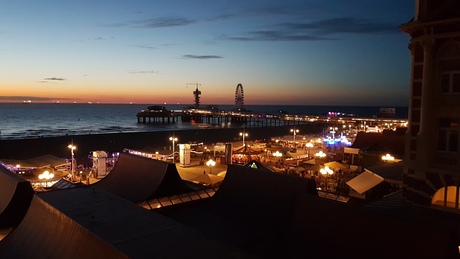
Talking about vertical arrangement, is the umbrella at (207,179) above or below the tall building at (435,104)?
below

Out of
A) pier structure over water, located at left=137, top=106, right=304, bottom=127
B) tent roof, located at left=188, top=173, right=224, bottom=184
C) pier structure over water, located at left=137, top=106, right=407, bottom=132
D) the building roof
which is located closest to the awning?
tent roof, located at left=188, top=173, right=224, bottom=184

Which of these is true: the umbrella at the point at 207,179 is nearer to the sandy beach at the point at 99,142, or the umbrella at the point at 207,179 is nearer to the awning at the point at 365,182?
the awning at the point at 365,182

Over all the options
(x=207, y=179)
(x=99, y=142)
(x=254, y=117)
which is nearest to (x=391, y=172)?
(x=207, y=179)

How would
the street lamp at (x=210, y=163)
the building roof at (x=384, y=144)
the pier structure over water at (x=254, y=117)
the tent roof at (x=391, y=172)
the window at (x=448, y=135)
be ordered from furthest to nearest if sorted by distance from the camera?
the pier structure over water at (x=254, y=117)
the street lamp at (x=210, y=163)
the building roof at (x=384, y=144)
the tent roof at (x=391, y=172)
the window at (x=448, y=135)

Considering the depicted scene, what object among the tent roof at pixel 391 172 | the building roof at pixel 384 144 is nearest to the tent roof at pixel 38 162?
the tent roof at pixel 391 172

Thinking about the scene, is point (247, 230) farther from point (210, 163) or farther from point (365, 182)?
point (210, 163)

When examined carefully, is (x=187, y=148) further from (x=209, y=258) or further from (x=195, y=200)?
(x=209, y=258)

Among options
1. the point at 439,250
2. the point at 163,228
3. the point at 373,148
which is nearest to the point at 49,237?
the point at 163,228
